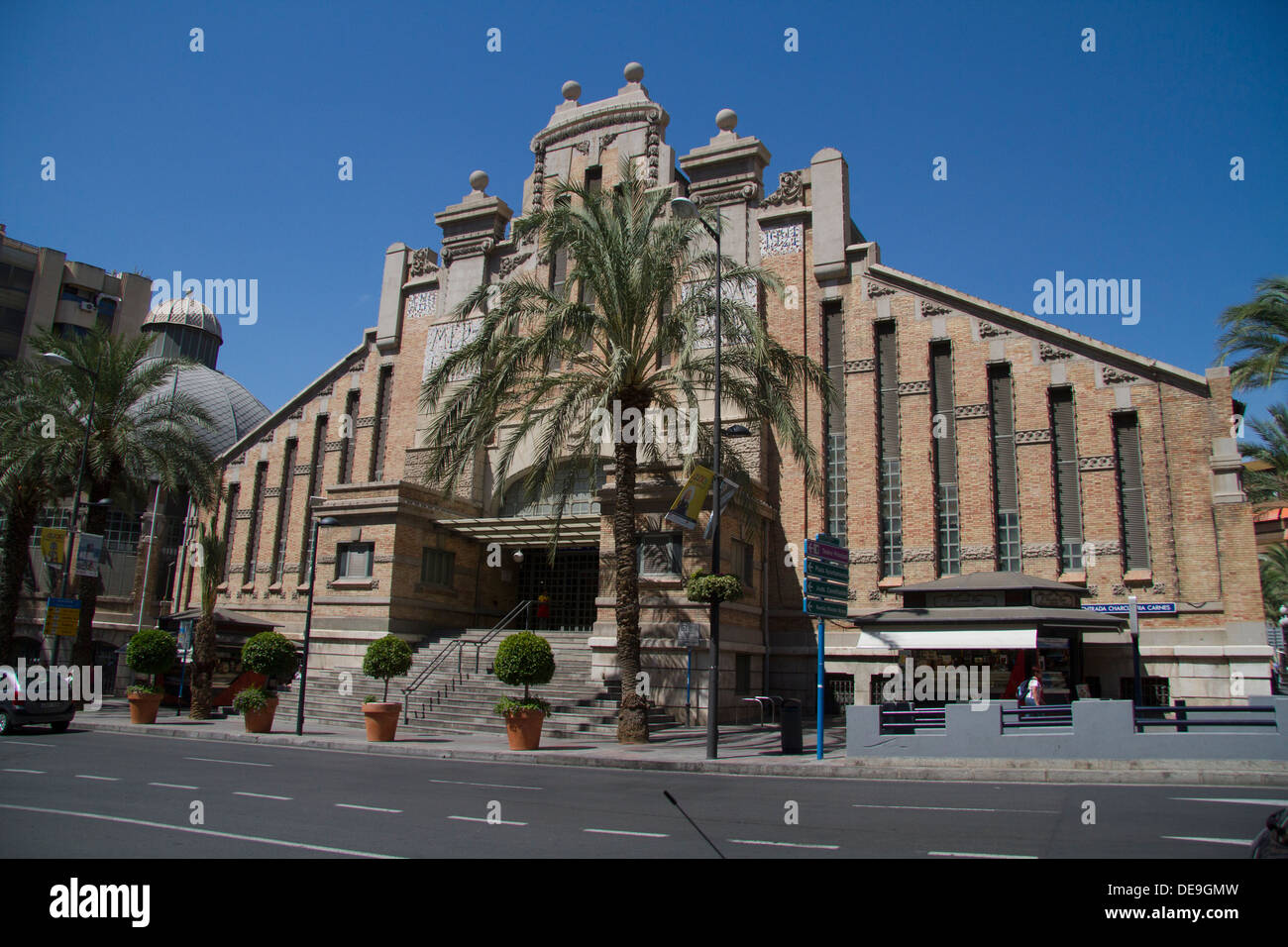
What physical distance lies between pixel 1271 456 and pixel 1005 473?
8974 millimetres

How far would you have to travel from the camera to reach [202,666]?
85.1ft

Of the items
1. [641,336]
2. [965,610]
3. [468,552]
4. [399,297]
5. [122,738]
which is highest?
[399,297]

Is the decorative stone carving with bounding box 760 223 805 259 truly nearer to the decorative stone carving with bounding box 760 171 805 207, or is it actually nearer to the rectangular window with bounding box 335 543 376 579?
the decorative stone carving with bounding box 760 171 805 207

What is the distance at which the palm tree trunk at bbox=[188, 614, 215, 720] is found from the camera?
2555 centimetres

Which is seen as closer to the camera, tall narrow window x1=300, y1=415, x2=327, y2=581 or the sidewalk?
the sidewalk

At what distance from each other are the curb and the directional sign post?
4.30 ft

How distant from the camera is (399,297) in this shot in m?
36.7

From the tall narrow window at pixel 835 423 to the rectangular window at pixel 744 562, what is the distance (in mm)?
2708

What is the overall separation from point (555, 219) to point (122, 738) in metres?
16.0

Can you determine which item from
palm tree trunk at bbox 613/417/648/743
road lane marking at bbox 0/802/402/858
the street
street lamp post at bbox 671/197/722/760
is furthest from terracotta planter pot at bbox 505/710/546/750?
road lane marking at bbox 0/802/402/858

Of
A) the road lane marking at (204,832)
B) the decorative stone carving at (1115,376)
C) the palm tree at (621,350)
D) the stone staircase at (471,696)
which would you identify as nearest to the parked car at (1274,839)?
the road lane marking at (204,832)

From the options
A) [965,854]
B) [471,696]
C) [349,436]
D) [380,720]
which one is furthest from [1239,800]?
[349,436]
